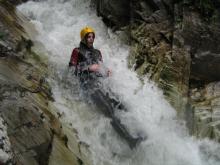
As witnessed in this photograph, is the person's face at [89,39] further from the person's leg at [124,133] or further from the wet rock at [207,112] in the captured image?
the wet rock at [207,112]

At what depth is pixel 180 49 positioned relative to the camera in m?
9.38

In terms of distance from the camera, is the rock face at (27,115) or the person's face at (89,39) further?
the person's face at (89,39)

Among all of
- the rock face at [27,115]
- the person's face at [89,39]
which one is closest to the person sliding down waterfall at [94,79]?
the person's face at [89,39]

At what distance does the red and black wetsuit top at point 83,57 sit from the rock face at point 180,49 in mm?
1231

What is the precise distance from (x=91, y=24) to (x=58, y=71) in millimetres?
3348

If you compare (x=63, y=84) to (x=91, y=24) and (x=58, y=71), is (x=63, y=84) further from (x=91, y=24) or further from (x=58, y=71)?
(x=91, y=24)

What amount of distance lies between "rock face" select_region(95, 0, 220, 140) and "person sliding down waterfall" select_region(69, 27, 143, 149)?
134 centimetres

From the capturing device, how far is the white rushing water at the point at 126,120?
742 cm

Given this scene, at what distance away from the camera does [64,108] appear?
25.9 ft

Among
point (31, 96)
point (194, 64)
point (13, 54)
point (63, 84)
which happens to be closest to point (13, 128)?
point (31, 96)

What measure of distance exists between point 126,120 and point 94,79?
1.17 meters

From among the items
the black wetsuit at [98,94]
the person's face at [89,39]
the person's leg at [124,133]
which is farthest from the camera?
the person's face at [89,39]

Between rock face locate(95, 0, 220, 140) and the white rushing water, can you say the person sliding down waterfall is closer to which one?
the white rushing water

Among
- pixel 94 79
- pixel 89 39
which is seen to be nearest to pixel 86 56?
pixel 89 39
